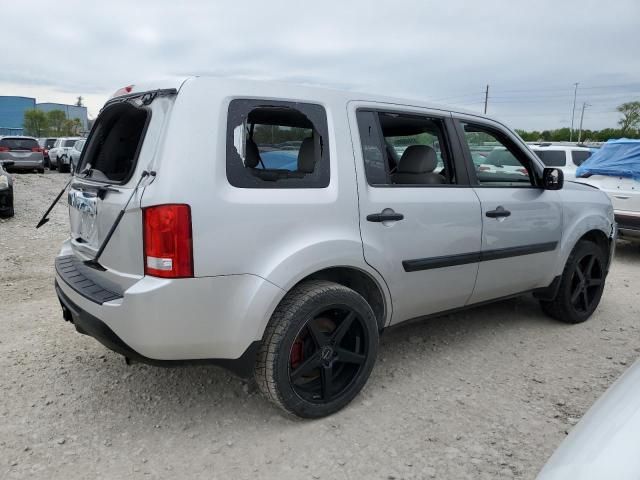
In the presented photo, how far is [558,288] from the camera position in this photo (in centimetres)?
438

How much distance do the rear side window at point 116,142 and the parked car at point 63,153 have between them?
2180 cm

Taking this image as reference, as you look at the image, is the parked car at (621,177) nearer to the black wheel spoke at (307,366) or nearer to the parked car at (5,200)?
the black wheel spoke at (307,366)

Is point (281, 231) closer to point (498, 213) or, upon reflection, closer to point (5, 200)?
point (498, 213)

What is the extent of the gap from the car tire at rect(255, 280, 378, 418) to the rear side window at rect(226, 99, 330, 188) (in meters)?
0.59

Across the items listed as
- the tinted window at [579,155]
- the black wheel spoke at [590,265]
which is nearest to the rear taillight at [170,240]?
the black wheel spoke at [590,265]

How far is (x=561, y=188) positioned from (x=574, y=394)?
62.1 inches

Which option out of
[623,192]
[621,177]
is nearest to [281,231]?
[623,192]

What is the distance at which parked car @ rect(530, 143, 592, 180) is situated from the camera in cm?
1128

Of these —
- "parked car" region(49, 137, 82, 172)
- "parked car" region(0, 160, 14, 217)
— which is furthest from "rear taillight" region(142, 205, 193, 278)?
"parked car" region(49, 137, 82, 172)

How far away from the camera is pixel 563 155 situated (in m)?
11.5

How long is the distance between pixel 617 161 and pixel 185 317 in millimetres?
7606

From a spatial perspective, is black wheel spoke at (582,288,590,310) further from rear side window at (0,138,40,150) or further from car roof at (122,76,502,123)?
rear side window at (0,138,40,150)

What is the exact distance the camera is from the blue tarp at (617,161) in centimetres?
764

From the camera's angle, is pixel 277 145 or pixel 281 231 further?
pixel 277 145
